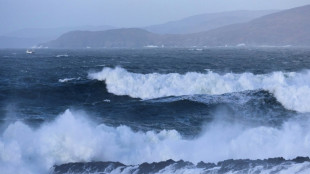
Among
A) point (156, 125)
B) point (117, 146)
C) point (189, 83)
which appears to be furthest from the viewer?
point (189, 83)

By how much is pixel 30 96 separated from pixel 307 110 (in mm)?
19360

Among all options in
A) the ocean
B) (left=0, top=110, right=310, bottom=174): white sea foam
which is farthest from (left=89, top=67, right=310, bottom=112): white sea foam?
(left=0, top=110, right=310, bottom=174): white sea foam

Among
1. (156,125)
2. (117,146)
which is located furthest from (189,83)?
(117,146)

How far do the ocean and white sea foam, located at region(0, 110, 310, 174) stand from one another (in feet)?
0.12

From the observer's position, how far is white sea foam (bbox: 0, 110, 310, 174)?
15188mm

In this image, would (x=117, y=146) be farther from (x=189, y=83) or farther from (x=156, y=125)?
(x=189, y=83)

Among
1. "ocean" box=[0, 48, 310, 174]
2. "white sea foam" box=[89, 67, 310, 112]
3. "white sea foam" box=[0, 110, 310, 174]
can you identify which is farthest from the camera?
"white sea foam" box=[89, 67, 310, 112]

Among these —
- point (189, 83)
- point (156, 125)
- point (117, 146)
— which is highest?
point (189, 83)

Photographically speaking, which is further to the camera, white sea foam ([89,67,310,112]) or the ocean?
white sea foam ([89,67,310,112])

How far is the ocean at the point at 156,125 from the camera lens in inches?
569

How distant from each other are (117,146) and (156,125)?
233 inches

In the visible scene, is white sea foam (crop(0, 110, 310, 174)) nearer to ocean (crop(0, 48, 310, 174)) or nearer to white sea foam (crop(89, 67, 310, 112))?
ocean (crop(0, 48, 310, 174))

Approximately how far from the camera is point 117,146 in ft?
53.9

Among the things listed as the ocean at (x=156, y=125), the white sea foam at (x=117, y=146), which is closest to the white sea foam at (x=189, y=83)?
the ocean at (x=156, y=125)
